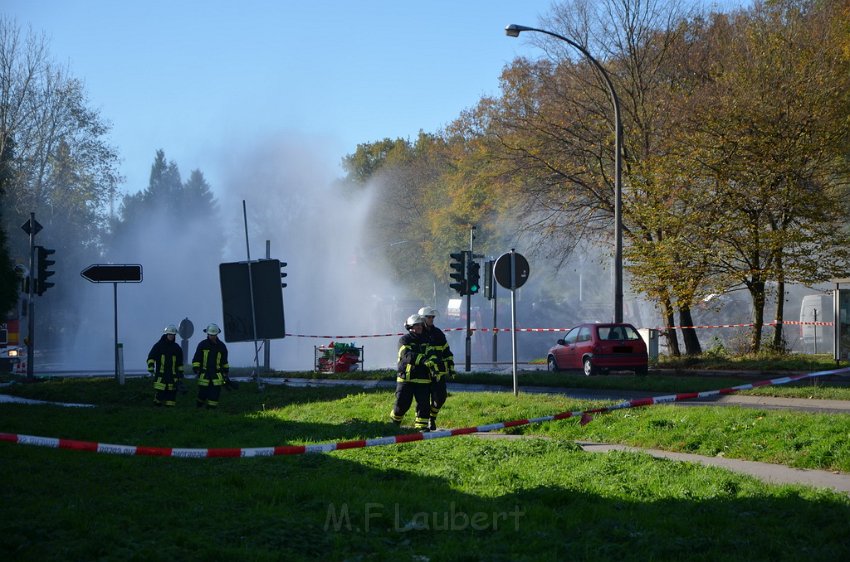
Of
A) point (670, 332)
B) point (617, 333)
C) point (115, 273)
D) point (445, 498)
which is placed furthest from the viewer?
point (670, 332)

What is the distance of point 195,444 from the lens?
12641 millimetres

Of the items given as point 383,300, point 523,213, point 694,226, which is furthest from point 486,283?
point 383,300

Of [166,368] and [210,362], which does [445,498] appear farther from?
[166,368]

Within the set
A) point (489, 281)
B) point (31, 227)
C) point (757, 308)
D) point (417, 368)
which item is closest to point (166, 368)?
point (417, 368)

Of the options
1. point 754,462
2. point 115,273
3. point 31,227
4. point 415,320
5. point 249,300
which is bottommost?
point 754,462

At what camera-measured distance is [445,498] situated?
27.0ft

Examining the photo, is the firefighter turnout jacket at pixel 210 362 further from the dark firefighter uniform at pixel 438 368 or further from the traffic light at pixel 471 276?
the traffic light at pixel 471 276

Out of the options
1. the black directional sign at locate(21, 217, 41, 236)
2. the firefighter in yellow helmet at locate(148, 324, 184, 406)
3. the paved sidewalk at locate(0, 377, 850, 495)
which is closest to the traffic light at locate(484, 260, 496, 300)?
the paved sidewalk at locate(0, 377, 850, 495)

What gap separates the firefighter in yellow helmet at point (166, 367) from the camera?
18234mm

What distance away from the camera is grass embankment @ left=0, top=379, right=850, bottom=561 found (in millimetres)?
6438

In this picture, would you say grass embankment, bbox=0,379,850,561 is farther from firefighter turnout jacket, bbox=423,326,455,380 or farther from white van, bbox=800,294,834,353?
white van, bbox=800,294,834,353

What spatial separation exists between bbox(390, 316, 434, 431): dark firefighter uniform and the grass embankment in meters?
0.55

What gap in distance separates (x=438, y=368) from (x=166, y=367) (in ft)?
23.8

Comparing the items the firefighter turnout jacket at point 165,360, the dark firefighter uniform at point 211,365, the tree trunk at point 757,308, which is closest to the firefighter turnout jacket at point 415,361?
the dark firefighter uniform at point 211,365
